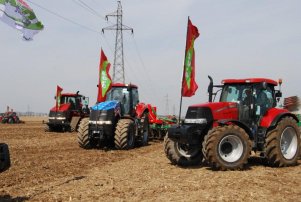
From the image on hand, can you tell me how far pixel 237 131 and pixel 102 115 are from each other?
5952 mm

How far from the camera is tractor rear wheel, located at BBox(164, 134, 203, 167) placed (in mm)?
9883

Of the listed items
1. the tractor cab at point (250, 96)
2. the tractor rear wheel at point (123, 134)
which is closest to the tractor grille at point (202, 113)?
the tractor cab at point (250, 96)

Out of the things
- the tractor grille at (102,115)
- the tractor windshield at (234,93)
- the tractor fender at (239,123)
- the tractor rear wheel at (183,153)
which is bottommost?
the tractor rear wheel at (183,153)

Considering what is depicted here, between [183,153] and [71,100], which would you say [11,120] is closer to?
[71,100]

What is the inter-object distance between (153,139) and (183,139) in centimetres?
936

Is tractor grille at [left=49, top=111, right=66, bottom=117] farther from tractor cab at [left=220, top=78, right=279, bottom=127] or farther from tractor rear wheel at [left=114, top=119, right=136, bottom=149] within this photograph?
tractor cab at [left=220, top=78, right=279, bottom=127]

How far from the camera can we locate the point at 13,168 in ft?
31.7

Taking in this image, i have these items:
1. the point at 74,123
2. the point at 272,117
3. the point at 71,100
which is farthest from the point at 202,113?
the point at 71,100

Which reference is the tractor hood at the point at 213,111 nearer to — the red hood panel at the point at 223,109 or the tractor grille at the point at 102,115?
the red hood panel at the point at 223,109

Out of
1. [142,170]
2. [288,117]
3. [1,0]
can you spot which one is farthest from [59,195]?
[288,117]

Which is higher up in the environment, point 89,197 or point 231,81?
point 231,81

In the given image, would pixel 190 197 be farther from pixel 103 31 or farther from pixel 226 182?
pixel 103 31

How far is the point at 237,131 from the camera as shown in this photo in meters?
9.08

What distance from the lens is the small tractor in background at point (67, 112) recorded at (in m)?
23.8
